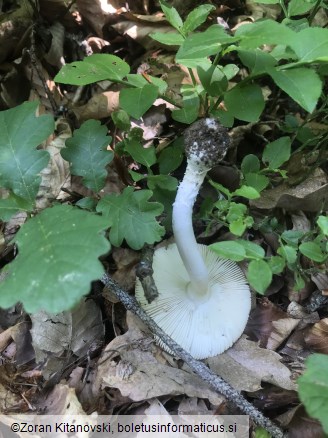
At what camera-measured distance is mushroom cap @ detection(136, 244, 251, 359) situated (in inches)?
78.7

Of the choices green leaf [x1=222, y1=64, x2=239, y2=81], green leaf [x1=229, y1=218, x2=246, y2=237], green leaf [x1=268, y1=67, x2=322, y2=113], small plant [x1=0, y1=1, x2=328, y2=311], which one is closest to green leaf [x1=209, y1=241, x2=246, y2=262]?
small plant [x1=0, y1=1, x2=328, y2=311]

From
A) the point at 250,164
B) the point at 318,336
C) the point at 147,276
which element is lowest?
the point at 318,336

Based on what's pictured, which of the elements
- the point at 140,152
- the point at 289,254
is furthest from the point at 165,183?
the point at 289,254

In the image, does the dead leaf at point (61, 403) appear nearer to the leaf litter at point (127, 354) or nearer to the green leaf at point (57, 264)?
the leaf litter at point (127, 354)

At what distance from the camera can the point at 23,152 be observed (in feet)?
5.71

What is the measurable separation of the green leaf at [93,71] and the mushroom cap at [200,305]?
835 millimetres

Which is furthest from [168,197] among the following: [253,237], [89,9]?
[89,9]

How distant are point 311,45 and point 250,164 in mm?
646

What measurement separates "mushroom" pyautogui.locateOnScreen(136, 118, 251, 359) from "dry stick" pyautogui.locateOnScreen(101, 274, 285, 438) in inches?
4.9

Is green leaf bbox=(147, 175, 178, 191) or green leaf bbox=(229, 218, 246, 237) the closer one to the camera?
green leaf bbox=(229, 218, 246, 237)

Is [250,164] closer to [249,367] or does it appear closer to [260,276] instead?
[260,276]

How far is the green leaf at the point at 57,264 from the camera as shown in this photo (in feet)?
3.88

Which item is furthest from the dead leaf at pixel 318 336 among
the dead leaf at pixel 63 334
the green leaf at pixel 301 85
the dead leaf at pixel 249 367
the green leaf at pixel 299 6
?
the green leaf at pixel 299 6

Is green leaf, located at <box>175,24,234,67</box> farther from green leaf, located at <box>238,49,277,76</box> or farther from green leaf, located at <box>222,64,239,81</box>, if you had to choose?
green leaf, located at <box>222,64,239,81</box>
